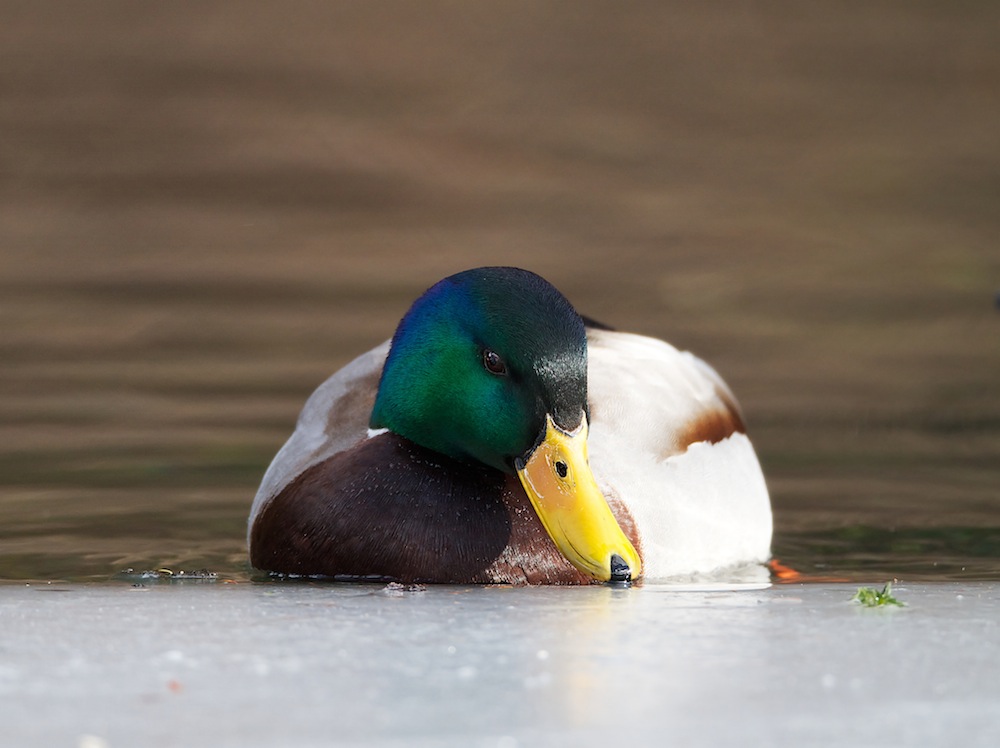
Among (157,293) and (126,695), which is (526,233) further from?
(126,695)

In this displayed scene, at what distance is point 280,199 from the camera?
11.4 metres

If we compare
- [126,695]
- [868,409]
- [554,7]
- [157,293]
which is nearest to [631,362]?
[868,409]

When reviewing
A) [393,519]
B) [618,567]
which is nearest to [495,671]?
[618,567]

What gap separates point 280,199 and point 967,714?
8886mm

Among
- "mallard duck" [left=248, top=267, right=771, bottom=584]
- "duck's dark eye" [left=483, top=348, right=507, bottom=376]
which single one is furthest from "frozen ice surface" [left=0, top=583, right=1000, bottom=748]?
"duck's dark eye" [left=483, top=348, right=507, bottom=376]

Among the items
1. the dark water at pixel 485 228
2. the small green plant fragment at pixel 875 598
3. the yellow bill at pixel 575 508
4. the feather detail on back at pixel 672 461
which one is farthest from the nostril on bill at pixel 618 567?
the dark water at pixel 485 228

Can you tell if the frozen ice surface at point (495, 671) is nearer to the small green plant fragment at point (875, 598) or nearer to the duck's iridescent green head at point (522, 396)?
the small green plant fragment at point (875, 598)

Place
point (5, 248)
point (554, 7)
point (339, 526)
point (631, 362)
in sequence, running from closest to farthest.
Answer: point (339, 526)
point (631, 362)
point (5, 248)
point (554, 7)

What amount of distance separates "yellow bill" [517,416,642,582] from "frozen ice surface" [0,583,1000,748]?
317 mm

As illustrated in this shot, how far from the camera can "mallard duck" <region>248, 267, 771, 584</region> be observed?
4.64m

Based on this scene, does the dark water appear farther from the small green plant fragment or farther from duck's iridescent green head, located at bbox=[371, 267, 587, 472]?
the small green plant fragment

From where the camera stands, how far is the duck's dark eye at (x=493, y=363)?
4786 mm

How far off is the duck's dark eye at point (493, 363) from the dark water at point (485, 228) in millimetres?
1188

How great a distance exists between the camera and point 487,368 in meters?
4.85
